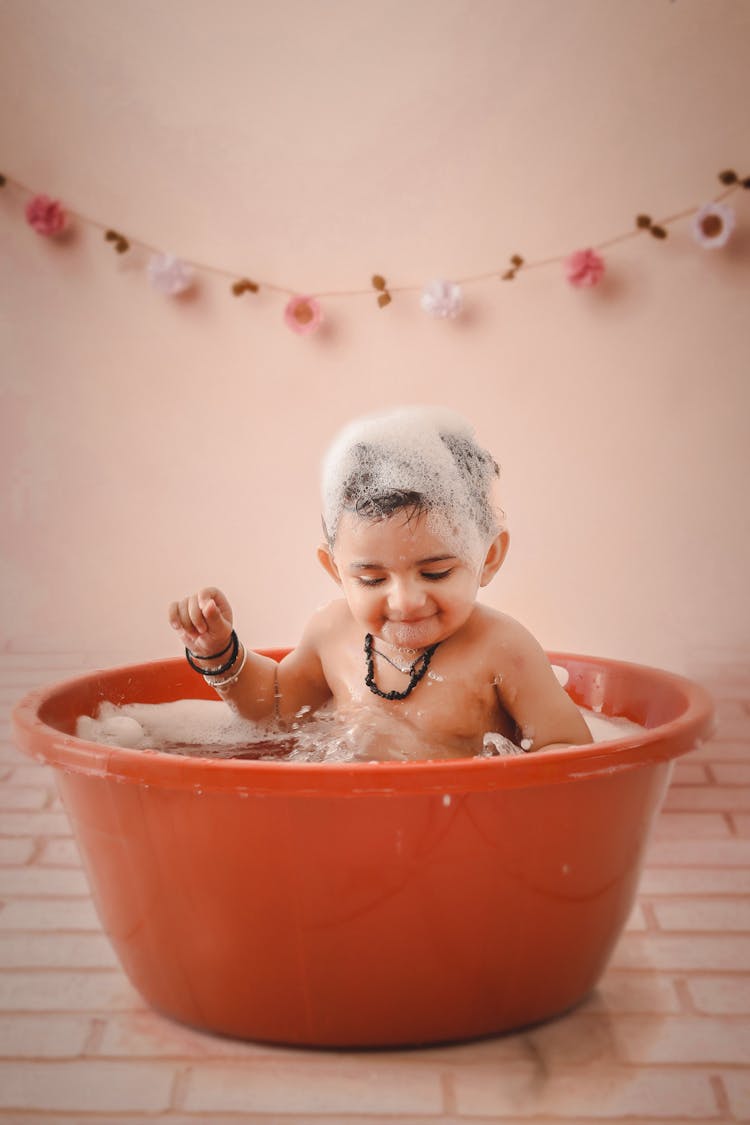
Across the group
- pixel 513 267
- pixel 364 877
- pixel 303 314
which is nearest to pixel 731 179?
pixel 513 267

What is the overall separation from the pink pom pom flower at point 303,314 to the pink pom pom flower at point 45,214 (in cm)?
53

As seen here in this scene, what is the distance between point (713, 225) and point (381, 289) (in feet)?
2.14

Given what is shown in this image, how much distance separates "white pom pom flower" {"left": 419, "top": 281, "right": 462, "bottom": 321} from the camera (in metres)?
1.83

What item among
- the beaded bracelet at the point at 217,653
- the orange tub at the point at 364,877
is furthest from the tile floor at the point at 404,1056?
the beaded bracelet at the point at 217,653

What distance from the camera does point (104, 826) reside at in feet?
2.50

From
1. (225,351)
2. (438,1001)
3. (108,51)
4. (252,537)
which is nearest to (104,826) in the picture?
(438,1001)

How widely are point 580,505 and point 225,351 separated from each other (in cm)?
82

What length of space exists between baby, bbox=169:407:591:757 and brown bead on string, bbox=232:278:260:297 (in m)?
1.01

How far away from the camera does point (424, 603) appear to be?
91cm

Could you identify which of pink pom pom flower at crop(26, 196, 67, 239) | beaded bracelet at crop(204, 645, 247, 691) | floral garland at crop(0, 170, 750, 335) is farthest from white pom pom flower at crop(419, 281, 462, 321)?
beaded bracelet at crop(204, 645, 247, 691)

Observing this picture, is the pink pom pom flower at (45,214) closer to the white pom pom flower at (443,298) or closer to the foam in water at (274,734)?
the white pom pom flower at (443,298)

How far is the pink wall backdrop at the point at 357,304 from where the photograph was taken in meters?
1.79

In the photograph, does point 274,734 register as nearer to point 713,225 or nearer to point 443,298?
point 443,298

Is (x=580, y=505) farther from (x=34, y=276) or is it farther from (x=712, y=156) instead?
(x=34, y=276)
